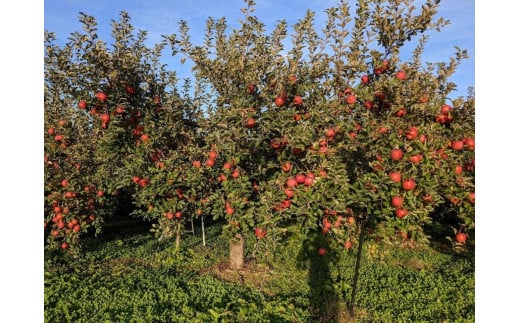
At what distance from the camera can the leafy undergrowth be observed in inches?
228

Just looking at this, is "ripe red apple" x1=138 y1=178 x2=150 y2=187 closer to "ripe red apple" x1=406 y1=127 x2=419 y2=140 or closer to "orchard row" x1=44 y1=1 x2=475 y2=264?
"orchard row" x1=44 y1=1 x2=475 y2=264

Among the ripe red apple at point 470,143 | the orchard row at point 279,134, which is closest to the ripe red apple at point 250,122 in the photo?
the orchard row at point 279,134

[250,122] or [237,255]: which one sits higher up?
[250,122]

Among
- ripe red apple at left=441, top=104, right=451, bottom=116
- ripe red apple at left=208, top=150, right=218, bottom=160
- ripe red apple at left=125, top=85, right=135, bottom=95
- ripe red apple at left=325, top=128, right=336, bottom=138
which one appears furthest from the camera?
ripe red apple at left=125, top=85, right=135, bottom=95

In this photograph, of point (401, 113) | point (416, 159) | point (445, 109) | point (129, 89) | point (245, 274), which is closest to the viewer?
point (416, 159)

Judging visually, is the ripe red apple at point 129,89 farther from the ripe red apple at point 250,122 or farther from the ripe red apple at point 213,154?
the ripe red apple at point 250,122

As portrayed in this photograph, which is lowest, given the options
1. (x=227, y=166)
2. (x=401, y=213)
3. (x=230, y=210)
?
(x=230, y=210)

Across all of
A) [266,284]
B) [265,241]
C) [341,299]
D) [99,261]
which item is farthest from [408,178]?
[99,261]

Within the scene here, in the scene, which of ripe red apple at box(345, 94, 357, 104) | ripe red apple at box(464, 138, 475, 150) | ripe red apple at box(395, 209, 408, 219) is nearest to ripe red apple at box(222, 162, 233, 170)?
ripe red apple at box(345, 94, 357, 104)

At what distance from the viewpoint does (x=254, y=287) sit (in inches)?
290

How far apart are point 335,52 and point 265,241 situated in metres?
Answer: 3.19

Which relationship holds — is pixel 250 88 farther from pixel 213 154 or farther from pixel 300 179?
pixel 300 179

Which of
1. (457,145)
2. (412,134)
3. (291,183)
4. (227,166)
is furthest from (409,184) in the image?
(227,166)

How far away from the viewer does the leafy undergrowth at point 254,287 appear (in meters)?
5.78
